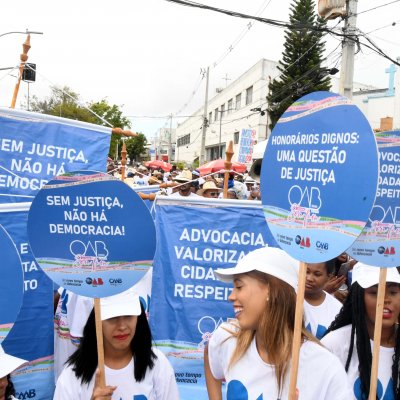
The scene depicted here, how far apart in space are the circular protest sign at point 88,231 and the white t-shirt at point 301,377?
577 mm

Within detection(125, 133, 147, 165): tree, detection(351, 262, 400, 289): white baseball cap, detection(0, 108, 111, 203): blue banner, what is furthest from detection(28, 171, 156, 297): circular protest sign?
detection(125, 133, 147, 165): tree

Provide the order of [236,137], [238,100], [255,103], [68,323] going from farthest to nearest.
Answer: [236,137] → [238,100] → [255,103] → [68,323]

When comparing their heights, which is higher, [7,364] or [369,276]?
[369,276]

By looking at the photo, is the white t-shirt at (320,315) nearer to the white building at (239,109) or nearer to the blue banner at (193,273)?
the blue banner at (193,273)

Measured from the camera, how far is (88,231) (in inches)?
76.0

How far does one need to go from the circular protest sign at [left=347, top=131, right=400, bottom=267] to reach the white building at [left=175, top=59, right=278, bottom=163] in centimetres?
1875

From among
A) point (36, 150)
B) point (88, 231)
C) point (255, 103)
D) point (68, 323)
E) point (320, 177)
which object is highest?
point (255, 103)

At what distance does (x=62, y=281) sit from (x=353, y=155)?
4.21 feet

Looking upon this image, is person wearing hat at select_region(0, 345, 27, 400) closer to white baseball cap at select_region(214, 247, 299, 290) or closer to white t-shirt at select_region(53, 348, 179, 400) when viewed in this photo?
white t-shirt at select_region(53, 348, 179, 400)

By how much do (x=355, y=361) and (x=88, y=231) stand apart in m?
1.36

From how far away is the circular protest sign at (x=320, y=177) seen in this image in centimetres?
159

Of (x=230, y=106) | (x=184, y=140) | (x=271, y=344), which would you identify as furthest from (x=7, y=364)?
(x=184, y=140)

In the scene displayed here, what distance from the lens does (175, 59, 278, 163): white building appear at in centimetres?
3394

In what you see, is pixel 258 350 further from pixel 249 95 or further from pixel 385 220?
pixel 249 95
